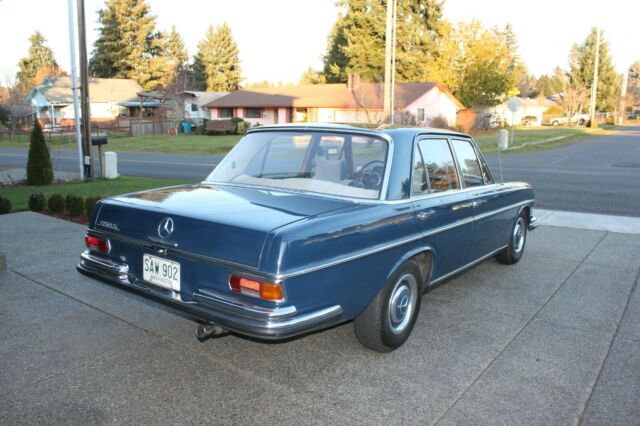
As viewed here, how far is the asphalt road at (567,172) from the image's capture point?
38.3 ft

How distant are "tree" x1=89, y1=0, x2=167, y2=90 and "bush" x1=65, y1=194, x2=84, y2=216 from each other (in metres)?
63.6

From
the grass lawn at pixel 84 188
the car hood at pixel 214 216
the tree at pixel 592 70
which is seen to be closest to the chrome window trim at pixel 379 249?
the car hood at pixel 214 216

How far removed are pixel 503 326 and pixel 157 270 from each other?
284 centimetres

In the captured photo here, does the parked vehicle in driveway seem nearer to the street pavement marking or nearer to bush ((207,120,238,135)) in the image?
the street pavement marking

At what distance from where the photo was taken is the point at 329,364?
12.6 feet

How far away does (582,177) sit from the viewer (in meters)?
16.4

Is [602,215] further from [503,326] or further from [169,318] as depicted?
[169,318]

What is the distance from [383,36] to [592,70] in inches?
1484

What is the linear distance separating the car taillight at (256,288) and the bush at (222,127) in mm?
40205

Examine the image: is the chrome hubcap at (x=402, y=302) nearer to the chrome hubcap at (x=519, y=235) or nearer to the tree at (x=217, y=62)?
the chrome hubcap at (x=519, y=235)

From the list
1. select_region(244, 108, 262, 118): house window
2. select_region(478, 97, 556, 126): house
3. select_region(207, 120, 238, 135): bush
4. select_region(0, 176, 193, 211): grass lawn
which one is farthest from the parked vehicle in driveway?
select_region(478, 97, 556, 126): house

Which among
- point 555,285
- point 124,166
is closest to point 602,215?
point 555,285

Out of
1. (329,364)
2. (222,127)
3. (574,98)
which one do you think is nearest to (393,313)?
(329,364)

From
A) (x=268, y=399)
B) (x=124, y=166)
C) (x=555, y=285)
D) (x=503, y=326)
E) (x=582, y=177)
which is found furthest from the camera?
(x=124, y=166)
